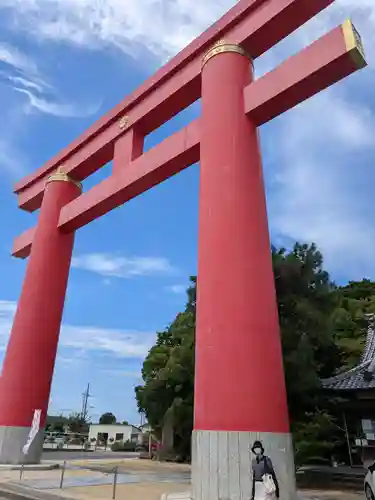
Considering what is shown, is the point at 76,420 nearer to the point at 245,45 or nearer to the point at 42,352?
the point at 42,352

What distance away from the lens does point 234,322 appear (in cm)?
687

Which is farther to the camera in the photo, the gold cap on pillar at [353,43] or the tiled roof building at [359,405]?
the tiled roof building at [359,405]

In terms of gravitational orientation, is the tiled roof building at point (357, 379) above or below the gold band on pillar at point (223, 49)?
below

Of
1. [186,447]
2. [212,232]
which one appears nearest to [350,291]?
[186,447]

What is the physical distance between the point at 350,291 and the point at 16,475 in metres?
28.8

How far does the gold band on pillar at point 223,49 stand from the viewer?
30.5 ft

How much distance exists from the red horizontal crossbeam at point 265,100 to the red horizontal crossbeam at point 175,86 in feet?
4.05

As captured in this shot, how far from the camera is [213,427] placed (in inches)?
255

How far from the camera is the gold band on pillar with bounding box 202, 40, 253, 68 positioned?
9288 millimetres

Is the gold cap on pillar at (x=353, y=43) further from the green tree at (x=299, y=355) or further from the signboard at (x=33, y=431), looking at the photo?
the signboard at (x=33, y=431)

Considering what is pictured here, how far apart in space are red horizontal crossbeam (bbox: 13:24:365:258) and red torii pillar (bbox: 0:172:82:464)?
2261 millimetres

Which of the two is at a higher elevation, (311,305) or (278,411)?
(311,305)

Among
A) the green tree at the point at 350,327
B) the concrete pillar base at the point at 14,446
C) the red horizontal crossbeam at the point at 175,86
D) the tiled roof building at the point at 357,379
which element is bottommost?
the concrete pillar base at the point at 14,446

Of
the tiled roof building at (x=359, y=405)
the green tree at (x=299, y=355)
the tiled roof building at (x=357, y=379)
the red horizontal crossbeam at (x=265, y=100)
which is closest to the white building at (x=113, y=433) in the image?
the green tree at (x=299, y=355)
